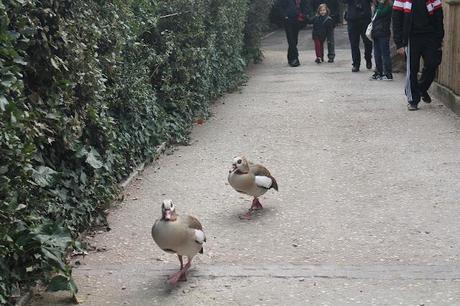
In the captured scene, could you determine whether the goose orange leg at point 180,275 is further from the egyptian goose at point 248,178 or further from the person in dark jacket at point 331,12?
the person in dark jacket at point 331,12

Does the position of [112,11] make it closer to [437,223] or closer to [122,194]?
[122,194]

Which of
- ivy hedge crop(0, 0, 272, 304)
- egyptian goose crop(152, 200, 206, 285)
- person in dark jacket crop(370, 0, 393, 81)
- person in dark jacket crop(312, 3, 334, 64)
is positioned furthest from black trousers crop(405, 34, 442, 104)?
person in dark jacket crop(312, 3, 334, 64)

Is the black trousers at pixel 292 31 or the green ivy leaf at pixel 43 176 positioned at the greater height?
the green ivy leaf at pixel 43 176

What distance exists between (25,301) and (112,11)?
3238 millimetres

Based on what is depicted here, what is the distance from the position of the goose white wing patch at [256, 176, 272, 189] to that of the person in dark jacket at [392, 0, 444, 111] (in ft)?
18.6

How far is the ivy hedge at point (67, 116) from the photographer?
443 centimetres

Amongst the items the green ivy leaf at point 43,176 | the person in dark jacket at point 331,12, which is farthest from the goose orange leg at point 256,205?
the person in dark jacket at point 331,12

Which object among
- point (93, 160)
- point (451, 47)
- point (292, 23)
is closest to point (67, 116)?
point (93, 160)

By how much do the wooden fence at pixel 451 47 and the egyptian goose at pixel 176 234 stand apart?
24.7 ft

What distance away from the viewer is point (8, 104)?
4191 millimetres

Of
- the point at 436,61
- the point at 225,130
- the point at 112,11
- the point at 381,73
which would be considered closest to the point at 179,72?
the point at 225,130

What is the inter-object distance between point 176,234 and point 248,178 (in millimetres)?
1739

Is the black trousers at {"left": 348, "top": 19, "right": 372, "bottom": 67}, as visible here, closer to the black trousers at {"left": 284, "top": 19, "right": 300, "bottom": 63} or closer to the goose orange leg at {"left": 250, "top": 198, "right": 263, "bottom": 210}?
the black trousers at {"left": 284, "top": 19, "right": 300, "bottom": 63}

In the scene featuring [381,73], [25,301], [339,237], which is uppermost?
[25,301]
